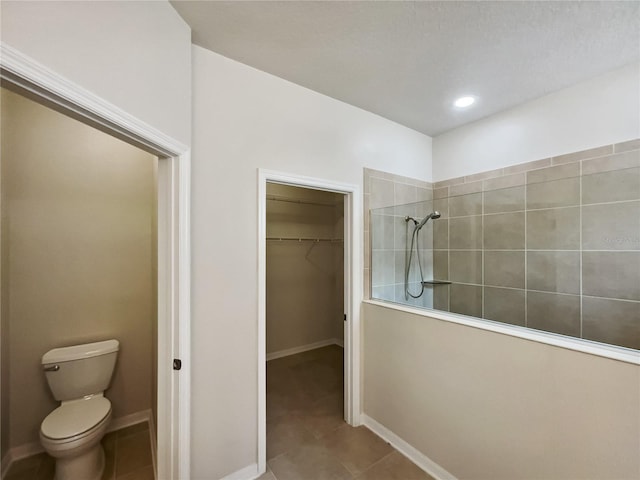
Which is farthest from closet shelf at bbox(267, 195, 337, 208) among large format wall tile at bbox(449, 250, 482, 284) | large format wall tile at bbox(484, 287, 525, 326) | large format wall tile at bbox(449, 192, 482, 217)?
large format wall tile at bbox(484, 287, 525, 326)

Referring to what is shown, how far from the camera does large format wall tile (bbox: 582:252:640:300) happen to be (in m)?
1.62

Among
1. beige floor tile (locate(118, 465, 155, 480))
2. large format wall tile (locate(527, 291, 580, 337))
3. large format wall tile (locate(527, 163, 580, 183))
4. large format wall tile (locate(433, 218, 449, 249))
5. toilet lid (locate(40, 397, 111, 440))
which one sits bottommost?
beige floor tile (locate(118, 465, 155, 480))

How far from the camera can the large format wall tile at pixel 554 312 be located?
1.83 metres

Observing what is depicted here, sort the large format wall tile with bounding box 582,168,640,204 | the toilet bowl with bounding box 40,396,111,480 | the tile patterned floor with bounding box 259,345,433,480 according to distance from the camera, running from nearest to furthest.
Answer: the toilet bowl with bounding box 40,396,111,480
the large format wall tile with bounding box 582,168,640,204
the tile patterned floor with bounding box 259,345,433,480

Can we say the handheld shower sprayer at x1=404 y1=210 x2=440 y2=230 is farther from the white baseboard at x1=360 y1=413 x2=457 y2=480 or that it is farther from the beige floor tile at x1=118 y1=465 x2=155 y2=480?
the beige floor tile at x1=118 y1=465 x2=155 y2=480

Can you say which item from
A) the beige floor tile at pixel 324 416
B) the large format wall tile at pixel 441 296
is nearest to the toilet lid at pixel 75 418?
the beige floor tile at pixel 324 416

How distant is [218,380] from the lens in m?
1.57

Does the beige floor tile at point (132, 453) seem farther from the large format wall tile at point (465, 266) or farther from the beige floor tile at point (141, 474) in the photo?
the large format wall tile at point (465, 266)

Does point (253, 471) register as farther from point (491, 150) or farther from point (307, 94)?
point (491, 150)

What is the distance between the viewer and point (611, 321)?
5.54 feet

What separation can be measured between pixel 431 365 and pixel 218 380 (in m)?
1.41

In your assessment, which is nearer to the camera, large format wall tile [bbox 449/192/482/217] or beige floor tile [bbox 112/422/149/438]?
beige floor tile [bbox 112/422/149/438]

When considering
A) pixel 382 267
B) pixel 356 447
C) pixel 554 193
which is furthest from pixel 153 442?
pixel 554 193

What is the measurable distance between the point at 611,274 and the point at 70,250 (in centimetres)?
393
